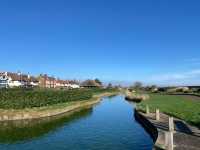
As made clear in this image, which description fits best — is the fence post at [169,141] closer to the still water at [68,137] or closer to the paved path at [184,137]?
the paved path at [184,137]

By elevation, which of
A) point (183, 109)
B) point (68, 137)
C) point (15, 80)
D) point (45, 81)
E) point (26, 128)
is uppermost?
point (15, 80)

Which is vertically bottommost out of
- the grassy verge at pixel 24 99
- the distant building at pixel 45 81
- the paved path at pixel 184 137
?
the paved path at pixel 184 137

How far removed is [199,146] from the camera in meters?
18.7

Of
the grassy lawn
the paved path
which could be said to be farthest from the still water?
the grassy lawn

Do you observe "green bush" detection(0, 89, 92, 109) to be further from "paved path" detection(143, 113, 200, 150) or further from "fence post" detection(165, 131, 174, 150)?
"fence post" detection(165, 131, 174, 150)

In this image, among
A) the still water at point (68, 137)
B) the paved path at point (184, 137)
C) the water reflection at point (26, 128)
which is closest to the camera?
the paved path at point (184, 137)

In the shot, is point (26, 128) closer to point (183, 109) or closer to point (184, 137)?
point (184, 137)

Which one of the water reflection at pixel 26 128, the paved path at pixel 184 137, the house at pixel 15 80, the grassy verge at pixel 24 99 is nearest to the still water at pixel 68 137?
the water reflection at pixel 26 128

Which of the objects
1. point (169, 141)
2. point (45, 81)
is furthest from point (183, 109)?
point (45, 81)

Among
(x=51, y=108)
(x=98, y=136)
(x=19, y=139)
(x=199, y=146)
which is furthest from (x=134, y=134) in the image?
(x=51, y=108)

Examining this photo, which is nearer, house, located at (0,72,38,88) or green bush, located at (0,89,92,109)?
green bush, located at (0,89,92,109)

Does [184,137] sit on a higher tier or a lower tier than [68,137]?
higher

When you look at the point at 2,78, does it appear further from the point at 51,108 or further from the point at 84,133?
the point at 84,133

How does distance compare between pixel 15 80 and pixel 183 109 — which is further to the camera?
pixel 15 80
